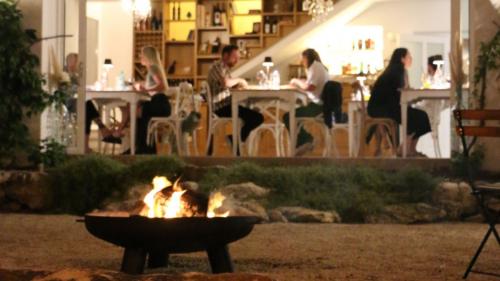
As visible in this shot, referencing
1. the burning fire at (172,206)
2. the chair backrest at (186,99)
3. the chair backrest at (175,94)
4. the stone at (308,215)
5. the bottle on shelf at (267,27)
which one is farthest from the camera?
the bottle on shelf at (267,27)

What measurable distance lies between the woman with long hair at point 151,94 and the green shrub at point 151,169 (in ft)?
6.60

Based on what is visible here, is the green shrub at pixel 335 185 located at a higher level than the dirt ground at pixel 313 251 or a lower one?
higher

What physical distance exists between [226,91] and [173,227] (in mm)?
6428

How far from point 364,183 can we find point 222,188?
1244mm

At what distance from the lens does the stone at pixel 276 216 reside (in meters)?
7.77

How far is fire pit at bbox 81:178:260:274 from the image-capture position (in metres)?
4.03

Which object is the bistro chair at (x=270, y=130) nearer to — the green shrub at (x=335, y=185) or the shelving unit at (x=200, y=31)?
the green shrub at (x=335, y=185)

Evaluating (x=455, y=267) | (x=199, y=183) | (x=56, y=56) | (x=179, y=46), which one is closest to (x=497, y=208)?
(x=199, y=183)

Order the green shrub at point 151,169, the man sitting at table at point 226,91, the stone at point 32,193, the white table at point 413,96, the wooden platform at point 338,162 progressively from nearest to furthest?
the green shrub at point 151,169, the wooden platform at point 338,162, the stone at point 32,193, the white table at point 413,96, the man sitting at table at point 226,91

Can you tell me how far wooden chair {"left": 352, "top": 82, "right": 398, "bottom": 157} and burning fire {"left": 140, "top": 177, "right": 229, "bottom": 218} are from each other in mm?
5540

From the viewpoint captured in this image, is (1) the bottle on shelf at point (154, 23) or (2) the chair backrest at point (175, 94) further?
(1) the bottle on shelf at point (154, 23)

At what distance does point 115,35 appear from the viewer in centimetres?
1686

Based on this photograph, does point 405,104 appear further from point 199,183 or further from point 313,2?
point 313,2

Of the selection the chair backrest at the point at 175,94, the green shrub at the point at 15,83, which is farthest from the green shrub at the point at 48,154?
the chair backrest at the point at 175,94
